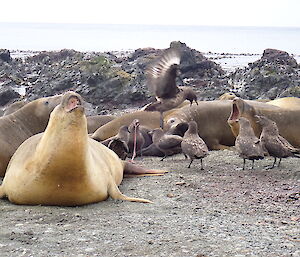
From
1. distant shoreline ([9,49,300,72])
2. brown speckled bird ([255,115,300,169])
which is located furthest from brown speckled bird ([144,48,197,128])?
distant shoreline ([9,49,300,72])

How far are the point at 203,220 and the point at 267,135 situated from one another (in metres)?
2.79

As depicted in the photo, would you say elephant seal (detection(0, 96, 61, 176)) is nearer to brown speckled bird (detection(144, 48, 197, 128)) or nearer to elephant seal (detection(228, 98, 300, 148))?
brown speckled bird (detection(144, 48, 197, 128))

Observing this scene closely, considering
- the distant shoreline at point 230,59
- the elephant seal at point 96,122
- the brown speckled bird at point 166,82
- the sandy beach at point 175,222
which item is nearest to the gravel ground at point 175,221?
the sandy beach at point 175,222

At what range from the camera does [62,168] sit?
473 centimetres

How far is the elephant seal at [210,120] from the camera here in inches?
354

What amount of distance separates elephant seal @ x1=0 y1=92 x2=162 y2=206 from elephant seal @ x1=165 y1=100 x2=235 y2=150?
3916 mm

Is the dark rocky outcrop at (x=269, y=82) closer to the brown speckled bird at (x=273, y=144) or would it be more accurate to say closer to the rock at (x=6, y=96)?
the rock at (x=6, y=96)

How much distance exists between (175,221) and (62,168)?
0.97 metres

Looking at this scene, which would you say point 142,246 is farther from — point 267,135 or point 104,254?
point 267,135

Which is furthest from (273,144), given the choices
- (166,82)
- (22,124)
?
(22,124)

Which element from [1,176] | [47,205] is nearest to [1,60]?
[1,176]

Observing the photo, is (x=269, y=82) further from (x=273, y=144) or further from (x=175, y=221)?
(x=175, y=221)

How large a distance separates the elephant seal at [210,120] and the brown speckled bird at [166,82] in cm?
31

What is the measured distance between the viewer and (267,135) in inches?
282
